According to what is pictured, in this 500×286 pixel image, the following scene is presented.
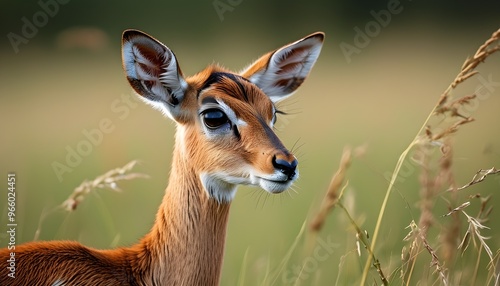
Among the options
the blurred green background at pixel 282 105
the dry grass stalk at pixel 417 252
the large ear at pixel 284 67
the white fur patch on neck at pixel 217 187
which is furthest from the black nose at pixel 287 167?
the blurred green background at pixel 282 105

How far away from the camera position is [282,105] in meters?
6.30

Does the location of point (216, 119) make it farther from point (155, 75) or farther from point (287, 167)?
point (287, 167)

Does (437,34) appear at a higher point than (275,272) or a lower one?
higher

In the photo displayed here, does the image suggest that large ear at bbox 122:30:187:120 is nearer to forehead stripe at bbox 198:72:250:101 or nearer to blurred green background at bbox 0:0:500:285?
forehead stripe at bbox 198:72:250:101

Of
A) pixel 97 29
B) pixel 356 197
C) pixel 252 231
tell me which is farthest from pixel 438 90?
pixel 97 29

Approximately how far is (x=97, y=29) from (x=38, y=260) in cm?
311

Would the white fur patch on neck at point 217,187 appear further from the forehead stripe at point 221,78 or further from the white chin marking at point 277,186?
the forehead stripe at point 221,78

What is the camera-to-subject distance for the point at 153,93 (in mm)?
4633

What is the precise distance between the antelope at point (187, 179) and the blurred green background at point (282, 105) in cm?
125

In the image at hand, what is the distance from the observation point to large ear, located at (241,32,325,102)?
501 centimetres

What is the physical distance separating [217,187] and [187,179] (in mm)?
160

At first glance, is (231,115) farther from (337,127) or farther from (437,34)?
(437,34)

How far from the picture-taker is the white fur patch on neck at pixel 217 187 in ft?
14.8

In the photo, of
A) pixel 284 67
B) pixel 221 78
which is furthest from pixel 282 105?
pixel 221 78
